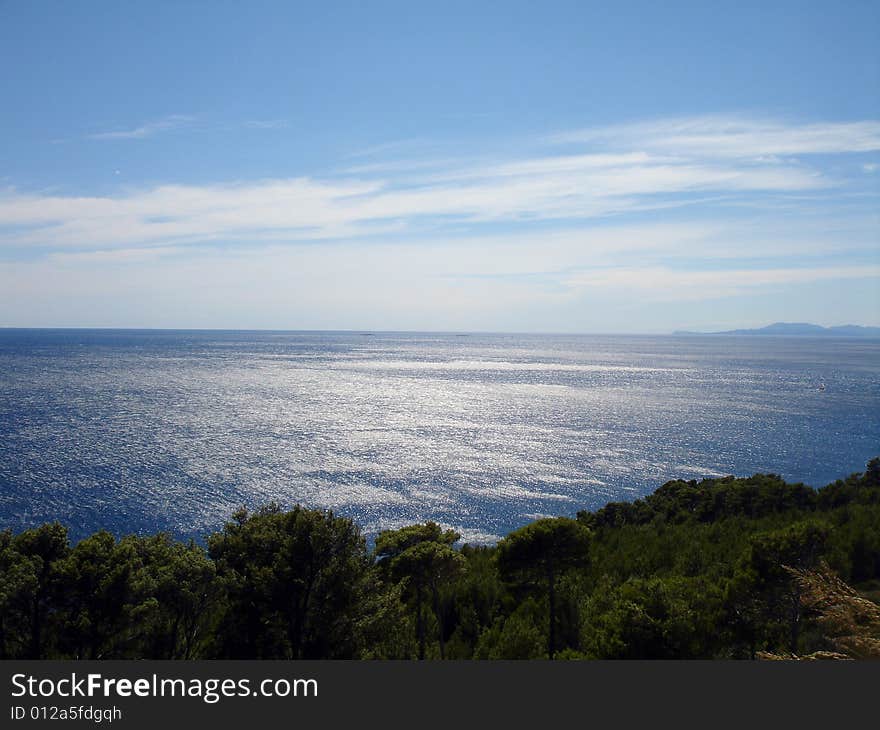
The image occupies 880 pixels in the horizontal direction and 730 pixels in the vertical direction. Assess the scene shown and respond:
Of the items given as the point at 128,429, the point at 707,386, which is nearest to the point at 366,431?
the point at 128,429

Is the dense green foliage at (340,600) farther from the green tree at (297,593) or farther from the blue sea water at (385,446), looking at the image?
the blue sea water at (385,446)

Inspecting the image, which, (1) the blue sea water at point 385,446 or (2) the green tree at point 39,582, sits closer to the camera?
(2) the green tree at point 39,582

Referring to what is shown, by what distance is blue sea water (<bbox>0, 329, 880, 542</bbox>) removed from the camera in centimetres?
6216

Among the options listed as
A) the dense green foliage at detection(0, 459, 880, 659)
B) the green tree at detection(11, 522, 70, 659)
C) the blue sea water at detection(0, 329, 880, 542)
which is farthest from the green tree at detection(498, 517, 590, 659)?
the blue sea water at detection(0, 329, 880, 542)

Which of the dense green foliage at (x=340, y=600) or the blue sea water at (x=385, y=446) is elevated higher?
the dense green foliage at (x=340, y=600)

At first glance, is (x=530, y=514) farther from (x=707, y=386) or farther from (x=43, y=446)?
(x=707, y=386)

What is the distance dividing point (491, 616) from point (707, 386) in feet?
489

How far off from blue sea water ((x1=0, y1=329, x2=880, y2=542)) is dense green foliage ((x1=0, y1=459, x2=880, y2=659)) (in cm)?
3226

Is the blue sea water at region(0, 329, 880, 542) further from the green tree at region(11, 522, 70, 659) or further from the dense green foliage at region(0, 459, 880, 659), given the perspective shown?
the green tree at region(11, 522, 70, 659)

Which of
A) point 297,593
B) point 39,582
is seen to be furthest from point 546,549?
point 39,582

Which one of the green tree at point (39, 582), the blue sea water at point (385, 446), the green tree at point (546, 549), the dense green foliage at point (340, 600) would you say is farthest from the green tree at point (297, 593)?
the blue sea water at point (385, 446)

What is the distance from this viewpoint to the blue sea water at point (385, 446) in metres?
62.2

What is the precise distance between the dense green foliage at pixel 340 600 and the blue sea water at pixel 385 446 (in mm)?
32259

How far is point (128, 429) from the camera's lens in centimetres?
9050
